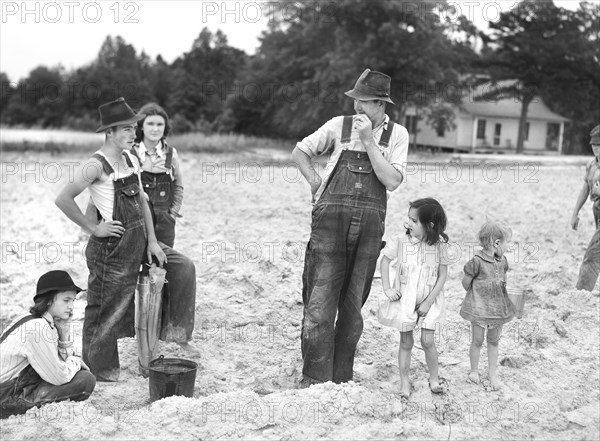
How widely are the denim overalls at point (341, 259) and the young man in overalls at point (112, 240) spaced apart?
133 cm

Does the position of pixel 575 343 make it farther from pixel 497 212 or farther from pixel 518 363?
pixel 497 212

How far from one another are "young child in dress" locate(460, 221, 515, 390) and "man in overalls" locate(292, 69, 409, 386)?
2.48 ft

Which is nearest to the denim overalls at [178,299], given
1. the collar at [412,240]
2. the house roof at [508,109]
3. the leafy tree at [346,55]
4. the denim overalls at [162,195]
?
the denim overalls at [162,195]

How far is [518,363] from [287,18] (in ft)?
125

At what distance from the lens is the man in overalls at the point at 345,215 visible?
499cm

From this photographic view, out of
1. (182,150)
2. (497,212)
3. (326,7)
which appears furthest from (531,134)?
(497,212)

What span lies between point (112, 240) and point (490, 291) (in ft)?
9.06

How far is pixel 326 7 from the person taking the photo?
1513 inches

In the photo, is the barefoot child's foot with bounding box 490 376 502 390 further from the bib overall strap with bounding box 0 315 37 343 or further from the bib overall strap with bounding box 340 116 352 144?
the bib overall strap with bounding box 0 315 37 343

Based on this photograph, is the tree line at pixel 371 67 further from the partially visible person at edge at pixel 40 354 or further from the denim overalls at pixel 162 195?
the partially visible person at edge at pixel 40 354

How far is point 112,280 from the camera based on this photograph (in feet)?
17.7

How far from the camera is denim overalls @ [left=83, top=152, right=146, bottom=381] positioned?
537cm

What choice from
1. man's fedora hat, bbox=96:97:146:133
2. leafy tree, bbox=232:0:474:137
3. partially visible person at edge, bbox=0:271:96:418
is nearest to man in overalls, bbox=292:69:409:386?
man's fedora hat, bbox=96:97:146:133

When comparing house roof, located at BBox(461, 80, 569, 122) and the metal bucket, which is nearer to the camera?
the metal bucket
